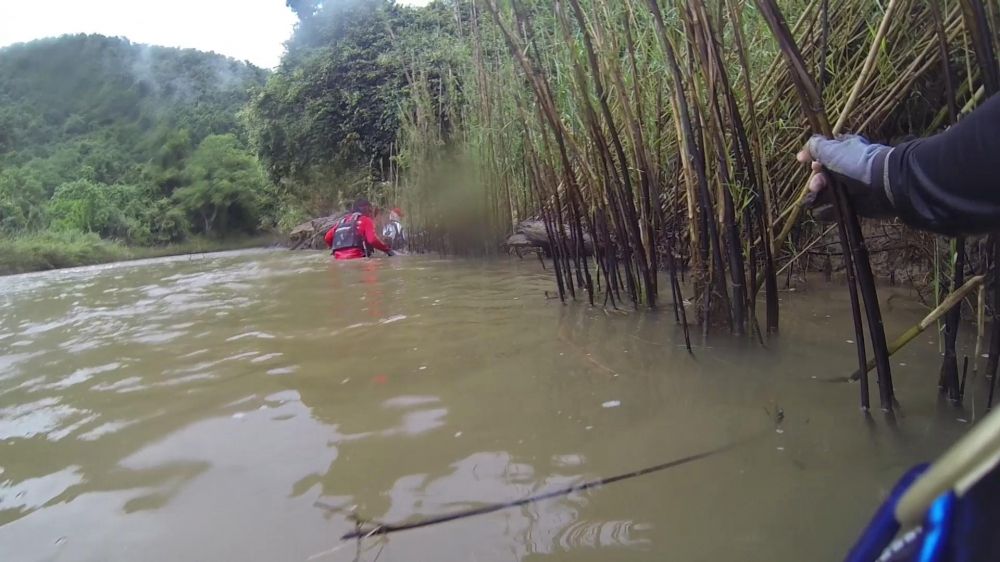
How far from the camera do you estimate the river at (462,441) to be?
3.85 ft

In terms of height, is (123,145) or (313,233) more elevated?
(123,145)

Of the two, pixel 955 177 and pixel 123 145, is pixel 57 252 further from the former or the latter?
pixel 123 145

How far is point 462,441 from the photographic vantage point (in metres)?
1.60

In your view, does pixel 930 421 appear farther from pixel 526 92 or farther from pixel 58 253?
pixel 58 253

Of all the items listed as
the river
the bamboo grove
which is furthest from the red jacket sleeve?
the river

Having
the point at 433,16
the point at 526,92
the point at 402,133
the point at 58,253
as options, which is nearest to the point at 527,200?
the point at 526,92

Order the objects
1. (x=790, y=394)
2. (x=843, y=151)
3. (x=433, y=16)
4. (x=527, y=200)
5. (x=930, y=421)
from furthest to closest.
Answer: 1. (x=433, y=16)
2. (x=527, y=200)
3. (x=790, y=394)
4. (x=930, y=421)
5. (x=843, y=151)

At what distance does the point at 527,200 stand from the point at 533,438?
425 centimetres

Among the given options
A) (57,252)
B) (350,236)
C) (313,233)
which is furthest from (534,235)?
(57,252)

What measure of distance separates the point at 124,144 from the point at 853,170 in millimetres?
40034

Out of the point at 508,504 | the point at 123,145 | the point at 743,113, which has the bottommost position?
the point at 508,504

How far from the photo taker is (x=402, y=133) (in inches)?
350

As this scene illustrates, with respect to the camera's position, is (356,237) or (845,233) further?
(356,237)

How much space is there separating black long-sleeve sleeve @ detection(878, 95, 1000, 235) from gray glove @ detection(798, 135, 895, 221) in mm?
76
